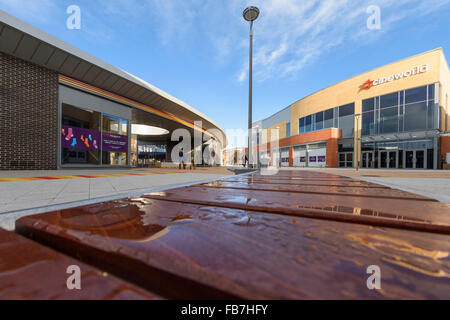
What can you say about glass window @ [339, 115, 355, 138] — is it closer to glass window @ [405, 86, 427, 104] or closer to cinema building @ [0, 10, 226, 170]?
glass window @ [405, 86, 427, 104]

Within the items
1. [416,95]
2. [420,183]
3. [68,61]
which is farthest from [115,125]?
[416,95]

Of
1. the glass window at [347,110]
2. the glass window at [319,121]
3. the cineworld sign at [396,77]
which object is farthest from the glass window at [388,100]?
the glass window at [319,121]

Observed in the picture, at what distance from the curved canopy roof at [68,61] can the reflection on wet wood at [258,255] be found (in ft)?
31.9

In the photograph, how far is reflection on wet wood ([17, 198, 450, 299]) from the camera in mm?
386

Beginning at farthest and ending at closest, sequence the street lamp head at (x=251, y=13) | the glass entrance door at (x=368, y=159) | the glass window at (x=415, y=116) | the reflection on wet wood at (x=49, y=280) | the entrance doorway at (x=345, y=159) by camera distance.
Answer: the entrance doorway at (x=345, y=159)
the glass entrance door at (x=368, y=159)
the glass window at (x=415, y=116)
the street lamp head at (x=251, y=13)
the reflection on wet wood at (x=49, y=280)

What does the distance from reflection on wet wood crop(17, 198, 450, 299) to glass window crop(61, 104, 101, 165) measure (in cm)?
1013

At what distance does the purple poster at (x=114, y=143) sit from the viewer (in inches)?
396

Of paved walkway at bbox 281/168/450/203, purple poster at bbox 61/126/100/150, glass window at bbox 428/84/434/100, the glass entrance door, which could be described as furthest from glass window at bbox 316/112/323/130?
purple poster at bbox 61/126/100/150

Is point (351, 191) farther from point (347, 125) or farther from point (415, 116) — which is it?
point (347, 125)

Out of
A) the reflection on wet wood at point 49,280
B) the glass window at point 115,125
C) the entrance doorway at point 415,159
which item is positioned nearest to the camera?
the reflection on wet wood at point 49,280

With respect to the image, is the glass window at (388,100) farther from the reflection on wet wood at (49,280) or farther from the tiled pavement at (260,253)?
the reflection on wet wood at (49,280)

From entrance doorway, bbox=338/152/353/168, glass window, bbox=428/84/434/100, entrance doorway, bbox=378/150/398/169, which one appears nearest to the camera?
glass window, bbox=428/84/434/100

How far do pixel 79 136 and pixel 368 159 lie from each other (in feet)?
84.0

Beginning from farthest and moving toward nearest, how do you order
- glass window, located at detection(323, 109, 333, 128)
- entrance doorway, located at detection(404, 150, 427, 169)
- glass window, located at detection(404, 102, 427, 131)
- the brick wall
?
glass window, located at detection(323, 109, 333, 128) → entrance doorway, located at detection(404, 150, 427, 169) → glass window, located at detection(404, 102, 427, 131) → the brick wall
